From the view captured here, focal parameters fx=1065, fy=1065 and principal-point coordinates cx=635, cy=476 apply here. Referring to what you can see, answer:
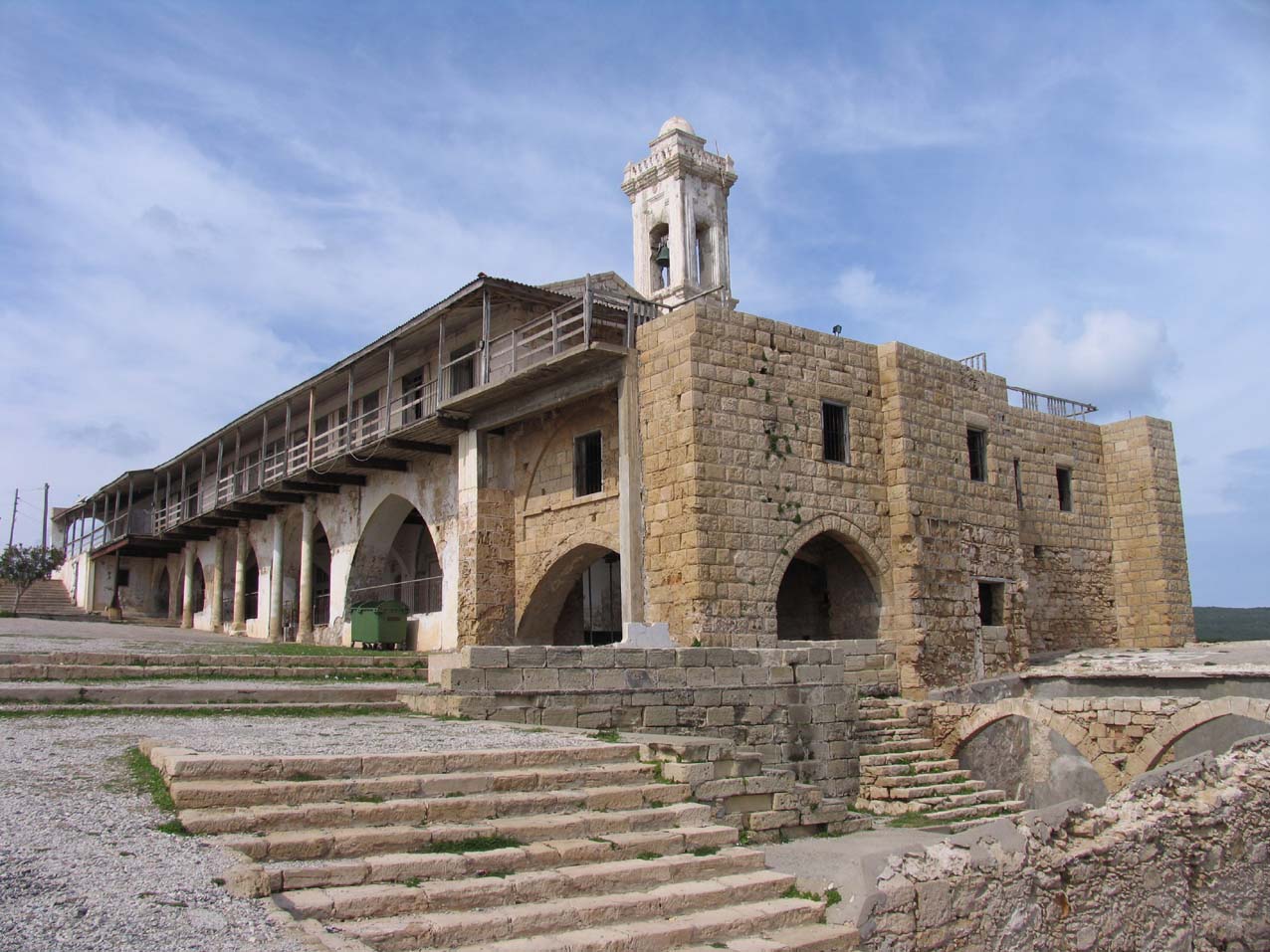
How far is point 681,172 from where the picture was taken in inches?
1217

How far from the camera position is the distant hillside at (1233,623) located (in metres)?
33.9

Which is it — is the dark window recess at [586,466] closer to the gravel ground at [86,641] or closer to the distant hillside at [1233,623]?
the gravel ground at [86,641]

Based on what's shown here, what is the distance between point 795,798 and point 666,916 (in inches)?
166

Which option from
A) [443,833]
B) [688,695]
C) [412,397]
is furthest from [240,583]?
[443,833]

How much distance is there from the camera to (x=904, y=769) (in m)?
14.6

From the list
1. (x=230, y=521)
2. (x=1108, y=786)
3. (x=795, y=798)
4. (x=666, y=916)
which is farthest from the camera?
(x=230, y=521)

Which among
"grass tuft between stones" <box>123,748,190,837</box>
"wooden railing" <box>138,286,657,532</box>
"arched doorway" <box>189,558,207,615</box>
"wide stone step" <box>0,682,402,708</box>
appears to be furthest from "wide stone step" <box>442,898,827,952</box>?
"arched doorway" <box>189,558,207,615</box>

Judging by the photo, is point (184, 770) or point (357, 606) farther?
point (357, 606)

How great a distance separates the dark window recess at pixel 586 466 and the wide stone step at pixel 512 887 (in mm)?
11257

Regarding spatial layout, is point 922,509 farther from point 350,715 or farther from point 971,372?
point 350,715

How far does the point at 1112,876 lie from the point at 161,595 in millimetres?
37030

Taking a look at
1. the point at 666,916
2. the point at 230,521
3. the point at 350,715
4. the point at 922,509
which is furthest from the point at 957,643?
the point at 230,521

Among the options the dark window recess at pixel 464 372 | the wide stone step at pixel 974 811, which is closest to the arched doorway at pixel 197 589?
the dark window recess at pixel 464 372

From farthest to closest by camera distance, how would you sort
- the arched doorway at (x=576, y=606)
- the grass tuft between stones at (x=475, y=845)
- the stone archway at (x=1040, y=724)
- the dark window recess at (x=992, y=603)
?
the arched doorway at (x=576, y=606) < the dark window recess at (x=992, y=603) < the stone archway at (x=1040, y=724) < the grass tuft between stones at (x=475, y=845)
